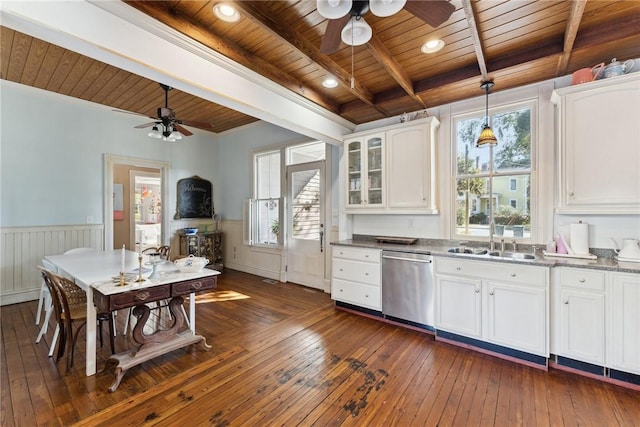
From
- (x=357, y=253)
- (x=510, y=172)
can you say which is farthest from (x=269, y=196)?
(x=510, y=172)

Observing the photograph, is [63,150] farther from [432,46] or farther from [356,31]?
[432,46]

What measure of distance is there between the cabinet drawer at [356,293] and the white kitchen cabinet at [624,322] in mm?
1979

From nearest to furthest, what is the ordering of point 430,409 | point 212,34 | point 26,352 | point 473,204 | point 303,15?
point 430,409
point 303,15
point 212,34
point 26,352
point 473,204

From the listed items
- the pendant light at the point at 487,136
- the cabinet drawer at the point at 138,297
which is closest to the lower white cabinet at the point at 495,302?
the pendant light at the point at 487,136

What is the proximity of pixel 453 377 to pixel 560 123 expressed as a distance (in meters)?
2.50

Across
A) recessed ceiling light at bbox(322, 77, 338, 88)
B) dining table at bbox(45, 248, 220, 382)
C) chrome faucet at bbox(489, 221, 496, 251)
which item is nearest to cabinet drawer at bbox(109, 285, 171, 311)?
dining table at bbox(45, 248, 220, 382)

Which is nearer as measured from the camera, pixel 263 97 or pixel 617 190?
pixel 617 190

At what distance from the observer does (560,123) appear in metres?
2.61

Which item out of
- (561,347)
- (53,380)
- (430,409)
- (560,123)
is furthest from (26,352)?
(560,123)

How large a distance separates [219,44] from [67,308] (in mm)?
Result: 2502

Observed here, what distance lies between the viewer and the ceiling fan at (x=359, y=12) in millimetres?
1387

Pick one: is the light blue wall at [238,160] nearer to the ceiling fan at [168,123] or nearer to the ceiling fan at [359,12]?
the ceiling fan at [168,123]

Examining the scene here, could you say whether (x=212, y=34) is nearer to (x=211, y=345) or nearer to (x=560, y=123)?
(x=211, y=345)

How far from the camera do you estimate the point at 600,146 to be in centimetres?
243
